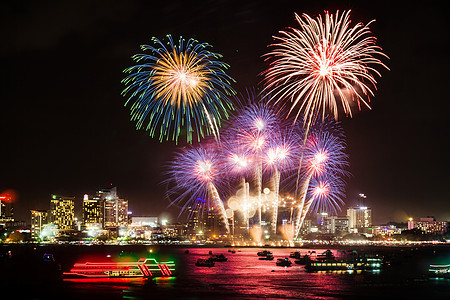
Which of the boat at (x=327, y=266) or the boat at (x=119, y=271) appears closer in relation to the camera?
the boat at (x=119, y=271)

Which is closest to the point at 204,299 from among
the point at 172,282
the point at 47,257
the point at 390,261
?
the point at 172,282

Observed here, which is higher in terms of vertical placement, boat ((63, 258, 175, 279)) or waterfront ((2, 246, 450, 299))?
boat ((63, 258, 175, 279))

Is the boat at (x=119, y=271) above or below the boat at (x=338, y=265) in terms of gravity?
above

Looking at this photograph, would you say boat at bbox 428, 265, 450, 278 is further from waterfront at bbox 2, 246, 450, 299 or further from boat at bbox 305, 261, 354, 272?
boat at bbox 305, 261, 354, 272

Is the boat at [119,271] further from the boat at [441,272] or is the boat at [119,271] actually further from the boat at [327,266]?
the boat at [441,272]

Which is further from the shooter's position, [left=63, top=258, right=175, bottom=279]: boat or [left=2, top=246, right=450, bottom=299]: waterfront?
[left=63, top=258, right=175, bottom=279]: boat

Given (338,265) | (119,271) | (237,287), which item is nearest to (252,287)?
(237,287)

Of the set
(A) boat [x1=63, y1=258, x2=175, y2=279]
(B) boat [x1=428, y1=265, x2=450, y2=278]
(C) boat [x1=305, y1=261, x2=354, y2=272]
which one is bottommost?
(C) boat [x1=305, y1=261, x2=354, y2=272]

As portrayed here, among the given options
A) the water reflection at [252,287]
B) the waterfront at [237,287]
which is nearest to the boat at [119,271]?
the water reflection at [252,287]

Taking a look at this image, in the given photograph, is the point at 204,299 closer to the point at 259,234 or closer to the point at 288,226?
the point at 259,234

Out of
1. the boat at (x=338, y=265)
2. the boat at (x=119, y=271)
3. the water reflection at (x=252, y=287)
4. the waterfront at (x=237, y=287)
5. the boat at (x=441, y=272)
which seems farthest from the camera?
the boat at (x=338, y=265)

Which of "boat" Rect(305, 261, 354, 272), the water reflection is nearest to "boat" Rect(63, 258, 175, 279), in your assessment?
the water reflection
